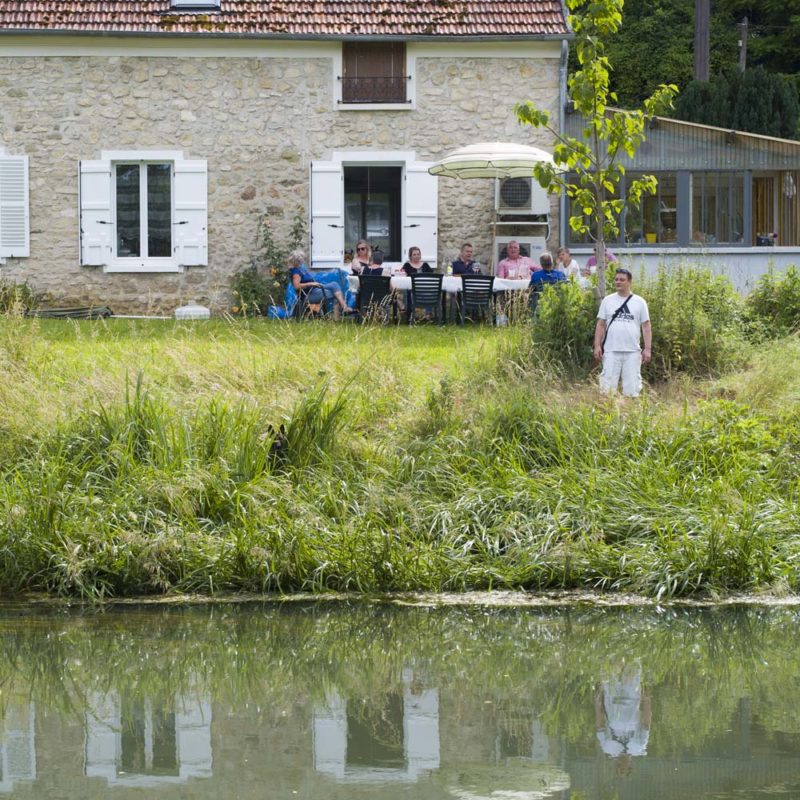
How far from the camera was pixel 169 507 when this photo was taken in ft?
29.6

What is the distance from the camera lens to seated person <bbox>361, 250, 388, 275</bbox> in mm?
18219

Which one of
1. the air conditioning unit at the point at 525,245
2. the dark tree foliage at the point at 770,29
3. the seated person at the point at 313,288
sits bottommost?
the seated person at the point at 313,288

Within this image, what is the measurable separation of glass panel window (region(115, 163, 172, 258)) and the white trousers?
1073 cm

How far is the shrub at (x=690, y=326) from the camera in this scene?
458 inches

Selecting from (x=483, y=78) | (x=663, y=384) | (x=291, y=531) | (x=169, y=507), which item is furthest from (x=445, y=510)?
(x=483, y=78)

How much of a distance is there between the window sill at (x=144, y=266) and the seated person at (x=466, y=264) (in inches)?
160

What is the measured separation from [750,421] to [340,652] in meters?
3.86

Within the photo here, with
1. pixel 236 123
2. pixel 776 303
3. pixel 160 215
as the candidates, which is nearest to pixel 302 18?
pixel 236 123

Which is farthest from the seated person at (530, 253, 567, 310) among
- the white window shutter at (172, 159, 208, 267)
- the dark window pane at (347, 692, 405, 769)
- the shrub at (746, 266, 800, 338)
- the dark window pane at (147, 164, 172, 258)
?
the dark window pane at (347, 692, 405, 769)

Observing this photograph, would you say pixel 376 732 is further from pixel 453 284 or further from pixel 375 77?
pixel 375 77

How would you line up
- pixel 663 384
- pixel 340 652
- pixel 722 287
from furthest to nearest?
pixel 722 287
pixel 663 384
pixel 340 652

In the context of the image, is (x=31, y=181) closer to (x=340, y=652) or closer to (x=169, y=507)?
(x=169, y=507)

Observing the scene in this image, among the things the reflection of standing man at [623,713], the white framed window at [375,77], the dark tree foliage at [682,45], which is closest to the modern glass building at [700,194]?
the white framed window at [375,77]

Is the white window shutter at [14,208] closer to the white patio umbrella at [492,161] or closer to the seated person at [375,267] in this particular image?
the seated person at [375,267]
